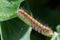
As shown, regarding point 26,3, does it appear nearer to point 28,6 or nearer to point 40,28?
point 28,6

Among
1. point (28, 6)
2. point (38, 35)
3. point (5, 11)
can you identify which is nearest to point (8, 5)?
point (5, 11)

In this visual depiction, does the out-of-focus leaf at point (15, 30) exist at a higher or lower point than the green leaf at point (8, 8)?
lower

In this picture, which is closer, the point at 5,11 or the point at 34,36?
the point at 5,11

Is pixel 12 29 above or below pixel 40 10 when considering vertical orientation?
below

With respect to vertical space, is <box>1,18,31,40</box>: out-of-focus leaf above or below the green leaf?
below
